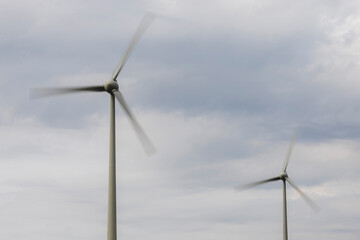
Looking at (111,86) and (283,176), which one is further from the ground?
(283,176)

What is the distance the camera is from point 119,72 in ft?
171

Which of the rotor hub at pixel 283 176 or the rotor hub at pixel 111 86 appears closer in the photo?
the rotor hub at pixel 111 86

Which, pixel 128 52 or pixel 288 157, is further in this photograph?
pixel 288 157

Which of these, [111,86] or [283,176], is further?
[283,176]

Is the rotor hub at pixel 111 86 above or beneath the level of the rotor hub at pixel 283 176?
beneath

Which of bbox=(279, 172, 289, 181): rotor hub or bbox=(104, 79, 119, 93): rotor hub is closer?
bbox=(104, 79, 119, 93): rotor hub

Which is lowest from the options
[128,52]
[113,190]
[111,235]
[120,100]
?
[111,235]

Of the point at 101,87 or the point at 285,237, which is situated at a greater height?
the point at 101,87

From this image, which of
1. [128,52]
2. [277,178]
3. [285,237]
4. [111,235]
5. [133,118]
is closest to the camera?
[111,235]

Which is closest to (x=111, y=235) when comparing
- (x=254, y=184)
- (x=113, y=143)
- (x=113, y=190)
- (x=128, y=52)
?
(x=113, y=190)

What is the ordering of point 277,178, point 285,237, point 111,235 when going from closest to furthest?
1. point 111,235
2. point 285,237
3. point 277,178

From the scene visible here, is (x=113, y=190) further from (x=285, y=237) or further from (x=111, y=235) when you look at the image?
(x=285, y=237)

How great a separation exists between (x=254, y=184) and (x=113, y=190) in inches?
1606

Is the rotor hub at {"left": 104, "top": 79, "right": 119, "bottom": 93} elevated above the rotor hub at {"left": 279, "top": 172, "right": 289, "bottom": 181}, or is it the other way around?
the rotor hub at {"left": 279, "top": 172, "right": 289, "bottom": 181}
